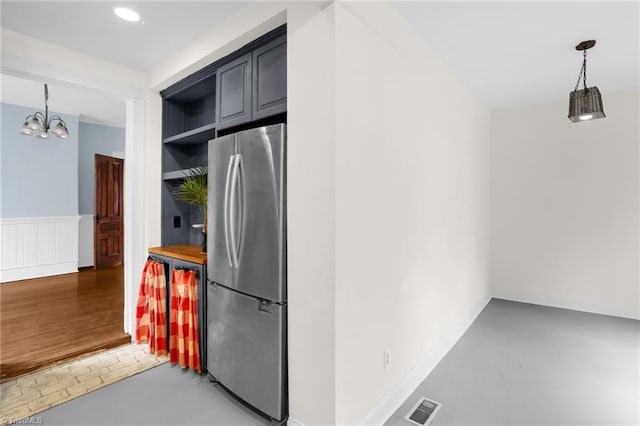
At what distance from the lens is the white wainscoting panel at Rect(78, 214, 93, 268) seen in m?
5.90

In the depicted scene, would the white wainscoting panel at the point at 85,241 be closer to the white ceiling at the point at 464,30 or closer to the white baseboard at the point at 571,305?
the white ceiling at the point at 464,30

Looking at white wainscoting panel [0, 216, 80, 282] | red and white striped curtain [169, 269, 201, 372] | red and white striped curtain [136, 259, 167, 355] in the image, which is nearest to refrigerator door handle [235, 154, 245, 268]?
red and white striped curtain [169, 269, 201, 372]

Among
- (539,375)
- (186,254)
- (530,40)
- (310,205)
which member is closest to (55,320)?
(186,254)

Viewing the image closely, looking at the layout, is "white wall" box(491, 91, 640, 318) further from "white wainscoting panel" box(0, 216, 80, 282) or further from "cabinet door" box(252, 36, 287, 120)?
"white wainscoting panel" box(0, 216, 80, 282)

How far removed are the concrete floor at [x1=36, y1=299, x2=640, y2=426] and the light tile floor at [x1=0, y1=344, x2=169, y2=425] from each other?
120mm

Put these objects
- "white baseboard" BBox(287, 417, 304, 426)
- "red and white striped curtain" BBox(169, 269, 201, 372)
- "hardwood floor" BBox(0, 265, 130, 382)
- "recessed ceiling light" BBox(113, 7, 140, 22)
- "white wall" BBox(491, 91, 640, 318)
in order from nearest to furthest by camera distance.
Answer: "white baseboard" BBox(287, 417, 304, 426) → "recessed ceiling light" BBox(113, 7, 140, 22) → "red and white striped curtain" BBox(169, 269, 201, 372) → "hardwood floor" BBox(0, 265, 130, 382) → "white wall" BBox(491, 91, 640, 318)

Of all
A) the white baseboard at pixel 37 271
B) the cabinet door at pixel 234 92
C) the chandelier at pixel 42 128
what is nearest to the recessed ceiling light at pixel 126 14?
the cabinet door at pixel 234 92

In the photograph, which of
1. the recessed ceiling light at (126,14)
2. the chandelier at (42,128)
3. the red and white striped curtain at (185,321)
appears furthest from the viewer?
the chandelier at (42,128)

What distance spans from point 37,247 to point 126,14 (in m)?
4.85

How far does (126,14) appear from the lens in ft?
7.22

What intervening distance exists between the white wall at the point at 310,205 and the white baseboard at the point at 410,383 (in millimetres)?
434

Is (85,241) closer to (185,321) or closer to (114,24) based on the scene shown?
(185,321)

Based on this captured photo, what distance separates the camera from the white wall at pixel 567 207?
3789mm

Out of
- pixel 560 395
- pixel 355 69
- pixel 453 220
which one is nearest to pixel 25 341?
pixel 355 69
